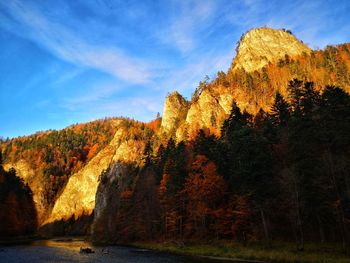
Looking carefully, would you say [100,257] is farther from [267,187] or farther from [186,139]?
[186,139]

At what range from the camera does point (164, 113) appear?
17038cm

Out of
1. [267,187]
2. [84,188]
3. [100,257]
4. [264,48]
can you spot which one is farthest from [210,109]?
[84,188]

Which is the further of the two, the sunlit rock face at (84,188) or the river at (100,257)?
the sunlit rock face at (84,188)

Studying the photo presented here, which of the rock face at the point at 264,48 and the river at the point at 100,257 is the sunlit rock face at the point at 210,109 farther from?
the river at the point at 100,257

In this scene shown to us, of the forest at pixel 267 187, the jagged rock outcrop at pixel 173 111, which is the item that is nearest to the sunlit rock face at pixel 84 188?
the jagged rock outcrop at pixel 173 111

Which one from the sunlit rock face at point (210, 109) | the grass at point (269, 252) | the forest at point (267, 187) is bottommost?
the grass at point (269, 252)

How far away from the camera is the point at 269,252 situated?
40.8m

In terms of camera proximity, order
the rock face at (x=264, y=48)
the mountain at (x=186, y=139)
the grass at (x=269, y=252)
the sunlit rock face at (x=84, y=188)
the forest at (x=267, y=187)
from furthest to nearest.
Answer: the sunlit rock face at (x=84, y=188), the rock face at (x=264, y=48), the mountain at (x=186, y=139), the forest at (x=267, y=187), the grass at (x=269, y=252)

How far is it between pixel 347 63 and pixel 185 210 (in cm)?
10690

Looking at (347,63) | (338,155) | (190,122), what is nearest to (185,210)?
→ (338,155)

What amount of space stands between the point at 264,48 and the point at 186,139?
8202 centimetres

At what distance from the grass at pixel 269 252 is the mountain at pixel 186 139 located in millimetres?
7682

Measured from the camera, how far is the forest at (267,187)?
38.9m

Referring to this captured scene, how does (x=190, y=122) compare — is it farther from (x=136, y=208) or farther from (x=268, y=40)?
(x=268, y=40)
